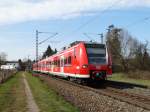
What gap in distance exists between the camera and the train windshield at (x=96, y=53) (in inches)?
1091

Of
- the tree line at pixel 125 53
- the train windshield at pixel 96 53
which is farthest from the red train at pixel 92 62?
the tree line at pixel 125 53

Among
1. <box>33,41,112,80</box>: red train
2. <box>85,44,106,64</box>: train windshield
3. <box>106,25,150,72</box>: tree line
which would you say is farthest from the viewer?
<box>106,25,150,72</box>: tree line

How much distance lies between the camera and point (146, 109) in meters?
14.4

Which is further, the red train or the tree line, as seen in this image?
the tree line

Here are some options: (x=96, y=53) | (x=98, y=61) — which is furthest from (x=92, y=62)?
(x=96, y=53)

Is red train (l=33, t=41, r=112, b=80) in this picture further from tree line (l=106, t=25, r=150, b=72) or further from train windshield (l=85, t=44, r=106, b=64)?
tree line (l=106, t=25, r=150, b=72)

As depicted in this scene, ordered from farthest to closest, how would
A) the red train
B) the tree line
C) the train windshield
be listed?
the tree line, the train windshield, the red train

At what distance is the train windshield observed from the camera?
90.9ft

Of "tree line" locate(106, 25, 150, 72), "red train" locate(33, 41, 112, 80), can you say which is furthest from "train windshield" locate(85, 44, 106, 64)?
"tree line" locate(106, 25, 150, 72)

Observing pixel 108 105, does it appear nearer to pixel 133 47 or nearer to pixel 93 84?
pixel 93 84

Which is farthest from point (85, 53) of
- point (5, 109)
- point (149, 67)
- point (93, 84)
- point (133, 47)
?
point (133, 47)

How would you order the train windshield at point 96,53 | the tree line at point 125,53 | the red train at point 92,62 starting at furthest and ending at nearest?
the tree line at point 125,53 → the train windshield at point 96,53 → the red train at point 92,62

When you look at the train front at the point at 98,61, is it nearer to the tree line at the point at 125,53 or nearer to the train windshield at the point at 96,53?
the train windshield at the point at 96,53

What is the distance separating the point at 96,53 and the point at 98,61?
647 millimetres
